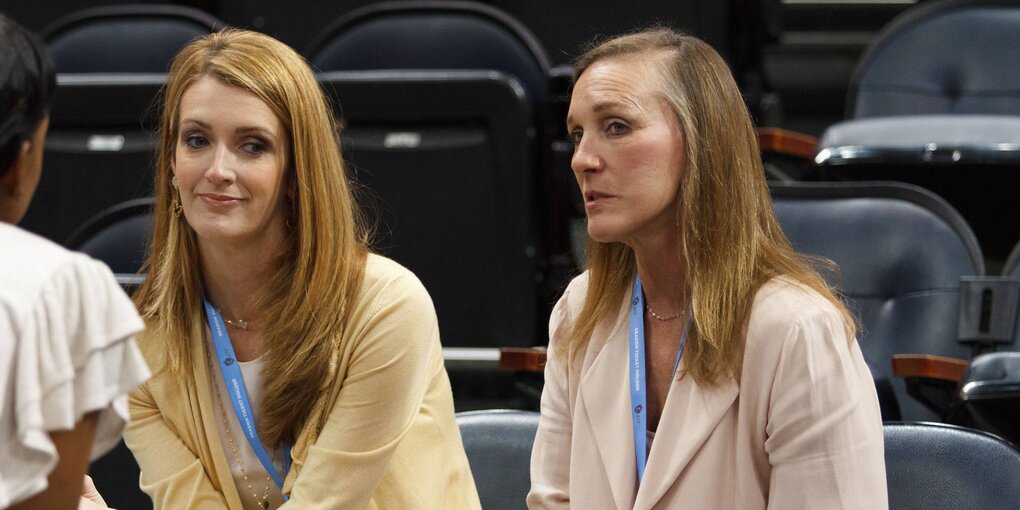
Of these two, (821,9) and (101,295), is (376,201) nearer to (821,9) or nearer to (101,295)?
(101,295)

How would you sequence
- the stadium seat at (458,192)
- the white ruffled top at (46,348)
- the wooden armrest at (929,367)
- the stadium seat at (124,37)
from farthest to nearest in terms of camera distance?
the stadium seat at (124,37) → the stadium seat at (458,192) → the wooden armrest at (929,367) → the white ruffled top at (46,348)

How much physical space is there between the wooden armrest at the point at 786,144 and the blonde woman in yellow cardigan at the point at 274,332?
111 centimetres

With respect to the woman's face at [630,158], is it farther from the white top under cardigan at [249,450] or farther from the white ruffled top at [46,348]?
the white ruffled top at [46,348]

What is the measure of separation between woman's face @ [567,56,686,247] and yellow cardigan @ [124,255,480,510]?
0.30 m

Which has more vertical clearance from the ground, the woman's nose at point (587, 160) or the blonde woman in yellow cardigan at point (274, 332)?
the woman's nose at point (587, 160)

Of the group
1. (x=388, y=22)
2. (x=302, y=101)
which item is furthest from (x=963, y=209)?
(x=302, y=101)

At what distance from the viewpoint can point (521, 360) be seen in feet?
5.91

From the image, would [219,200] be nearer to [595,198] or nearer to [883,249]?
[595,198]

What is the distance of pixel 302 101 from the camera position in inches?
60.1

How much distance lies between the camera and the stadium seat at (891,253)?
206 cm

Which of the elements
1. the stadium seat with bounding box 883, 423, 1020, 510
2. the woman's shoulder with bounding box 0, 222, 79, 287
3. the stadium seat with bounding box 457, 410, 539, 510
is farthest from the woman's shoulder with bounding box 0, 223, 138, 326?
the stadium seat with bounding box 883, 423, 1020, 510

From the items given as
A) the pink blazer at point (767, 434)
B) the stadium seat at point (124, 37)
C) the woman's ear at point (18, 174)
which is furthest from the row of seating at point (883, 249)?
the woman's ear at point (18, 174)

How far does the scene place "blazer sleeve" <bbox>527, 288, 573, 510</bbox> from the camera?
1.43m

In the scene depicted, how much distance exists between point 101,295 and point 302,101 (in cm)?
72
